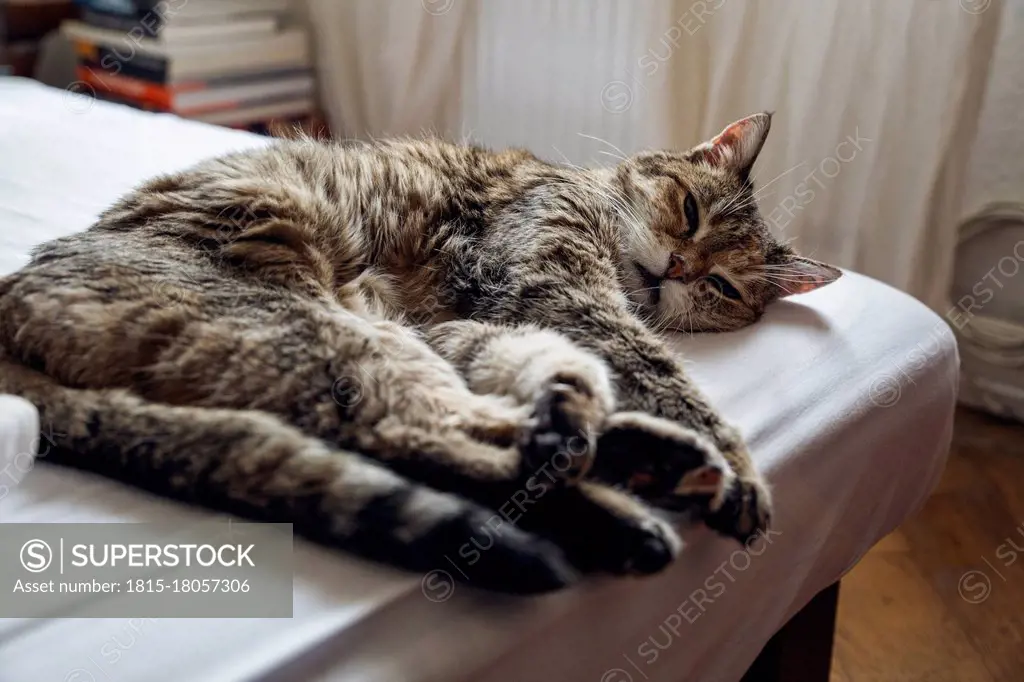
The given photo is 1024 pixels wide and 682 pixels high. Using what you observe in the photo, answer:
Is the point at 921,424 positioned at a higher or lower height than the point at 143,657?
lower

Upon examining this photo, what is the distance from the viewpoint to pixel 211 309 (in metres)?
1.04

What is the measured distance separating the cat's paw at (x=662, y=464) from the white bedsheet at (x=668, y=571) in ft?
0.14

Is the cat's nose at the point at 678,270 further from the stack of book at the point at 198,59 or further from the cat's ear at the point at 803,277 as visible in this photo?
the stack of book at the point at 198,59

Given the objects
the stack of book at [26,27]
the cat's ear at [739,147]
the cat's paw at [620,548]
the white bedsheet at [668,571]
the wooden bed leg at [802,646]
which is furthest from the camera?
the stack of book at [26,27]

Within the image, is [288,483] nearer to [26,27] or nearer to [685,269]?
[685,269]

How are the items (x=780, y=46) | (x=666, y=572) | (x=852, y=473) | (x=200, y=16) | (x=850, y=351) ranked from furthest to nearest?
(x=200, y=16), (x=780, y=46), (x=850, y=351), (x=852, y=473), (x=666, y=572)

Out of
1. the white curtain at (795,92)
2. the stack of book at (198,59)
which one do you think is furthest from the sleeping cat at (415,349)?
the stack of book at (198,59)

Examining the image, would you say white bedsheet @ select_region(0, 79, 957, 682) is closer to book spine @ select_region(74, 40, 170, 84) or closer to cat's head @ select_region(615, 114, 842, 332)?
cat's head @ select_region(615, 114, 842, 332)

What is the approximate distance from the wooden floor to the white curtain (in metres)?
0.47

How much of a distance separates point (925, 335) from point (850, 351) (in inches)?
6.1

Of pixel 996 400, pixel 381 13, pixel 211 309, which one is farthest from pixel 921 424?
pixel 381 13

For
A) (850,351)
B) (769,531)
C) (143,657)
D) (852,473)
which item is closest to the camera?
(143,657)

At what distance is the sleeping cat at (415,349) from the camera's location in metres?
0.84

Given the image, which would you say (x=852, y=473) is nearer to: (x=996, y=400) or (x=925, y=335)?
(x=925, y=335)
